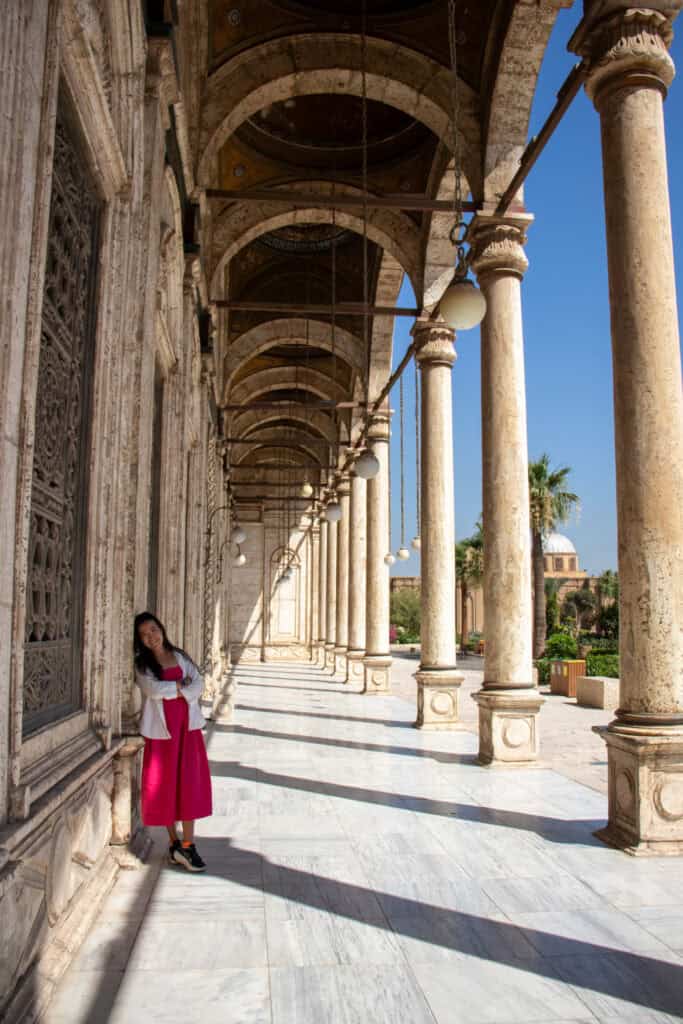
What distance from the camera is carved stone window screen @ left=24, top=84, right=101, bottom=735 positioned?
3.73 meters

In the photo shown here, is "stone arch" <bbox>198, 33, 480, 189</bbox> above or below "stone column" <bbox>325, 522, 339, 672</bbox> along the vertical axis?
above

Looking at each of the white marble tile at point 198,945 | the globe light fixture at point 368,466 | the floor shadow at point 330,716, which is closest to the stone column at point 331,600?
the floor shadow at point 330,716

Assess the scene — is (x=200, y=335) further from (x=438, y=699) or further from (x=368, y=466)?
(x=438, y=699)

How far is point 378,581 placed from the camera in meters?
17.6

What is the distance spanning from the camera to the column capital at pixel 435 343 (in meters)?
12.8

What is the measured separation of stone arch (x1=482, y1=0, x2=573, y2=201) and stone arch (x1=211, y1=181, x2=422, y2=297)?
11.9 feet

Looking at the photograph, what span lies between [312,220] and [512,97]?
5.49 meters

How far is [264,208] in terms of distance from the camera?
46.4 ft

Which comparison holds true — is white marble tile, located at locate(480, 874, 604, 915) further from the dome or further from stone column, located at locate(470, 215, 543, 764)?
the dome

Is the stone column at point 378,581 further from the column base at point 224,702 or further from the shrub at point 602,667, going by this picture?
the shrub at point 602,667

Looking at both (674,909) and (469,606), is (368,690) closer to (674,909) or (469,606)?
(674,909)

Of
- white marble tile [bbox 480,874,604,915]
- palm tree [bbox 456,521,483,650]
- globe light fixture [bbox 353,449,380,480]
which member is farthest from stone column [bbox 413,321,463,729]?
palm tree [bbox 456,521,483,650]

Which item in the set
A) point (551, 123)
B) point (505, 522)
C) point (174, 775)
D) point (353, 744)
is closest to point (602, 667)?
point (353, 744)

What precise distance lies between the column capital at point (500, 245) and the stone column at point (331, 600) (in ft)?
56.3
